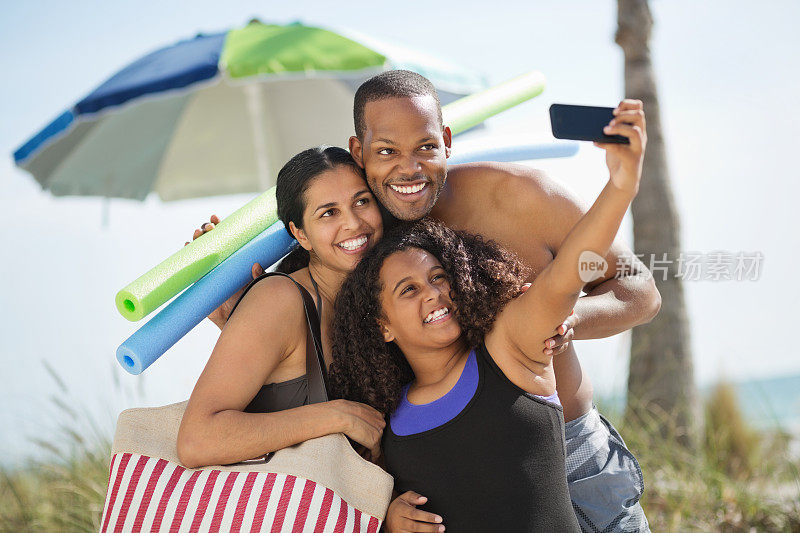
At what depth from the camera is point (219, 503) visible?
2197 mm

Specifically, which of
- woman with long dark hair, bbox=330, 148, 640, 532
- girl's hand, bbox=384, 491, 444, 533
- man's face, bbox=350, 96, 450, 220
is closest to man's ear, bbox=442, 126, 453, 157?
man's face, bbox=350, 96, 450, 220

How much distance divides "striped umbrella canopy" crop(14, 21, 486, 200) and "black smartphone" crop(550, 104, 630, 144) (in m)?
3.50

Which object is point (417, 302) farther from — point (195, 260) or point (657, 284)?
point (657, 284)

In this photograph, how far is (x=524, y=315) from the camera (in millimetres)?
2033

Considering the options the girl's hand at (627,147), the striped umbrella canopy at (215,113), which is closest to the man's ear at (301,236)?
the girl's hand at (627,147)

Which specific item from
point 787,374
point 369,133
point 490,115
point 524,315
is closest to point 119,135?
point 490,115

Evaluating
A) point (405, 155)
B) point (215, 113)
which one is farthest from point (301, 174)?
point (215, 113)

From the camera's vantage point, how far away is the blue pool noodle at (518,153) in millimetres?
3241

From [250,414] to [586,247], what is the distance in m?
1.03

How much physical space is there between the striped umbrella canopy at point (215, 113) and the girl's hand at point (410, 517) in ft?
11.6

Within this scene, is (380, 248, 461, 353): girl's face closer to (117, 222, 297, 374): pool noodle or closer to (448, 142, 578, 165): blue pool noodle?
(117, 222, 297, 374): pool noodle

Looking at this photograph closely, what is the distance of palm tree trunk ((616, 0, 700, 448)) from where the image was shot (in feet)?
20.4

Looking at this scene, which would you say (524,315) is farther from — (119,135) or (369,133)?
(119,135)

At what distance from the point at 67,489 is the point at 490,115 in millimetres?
3515
